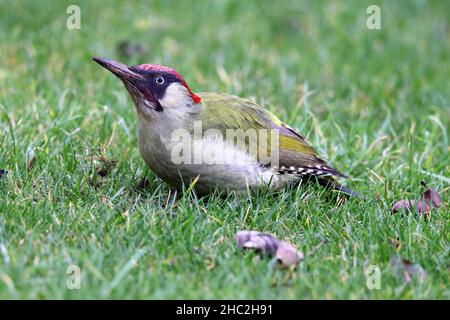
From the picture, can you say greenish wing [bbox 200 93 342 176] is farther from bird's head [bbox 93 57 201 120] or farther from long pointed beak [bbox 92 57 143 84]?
long pointed beak [bbox 92 57 143 84]

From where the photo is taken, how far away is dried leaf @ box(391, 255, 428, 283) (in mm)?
3455

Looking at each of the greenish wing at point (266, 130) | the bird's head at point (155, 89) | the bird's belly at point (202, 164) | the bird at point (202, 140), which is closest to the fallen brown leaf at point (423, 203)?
the bird at point (202, 140)

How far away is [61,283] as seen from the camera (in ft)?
10.3

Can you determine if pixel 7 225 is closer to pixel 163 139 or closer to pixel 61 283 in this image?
pixel 61 283

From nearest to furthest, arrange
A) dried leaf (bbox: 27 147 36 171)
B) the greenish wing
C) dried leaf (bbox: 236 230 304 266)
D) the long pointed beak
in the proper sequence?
dried leaf (bbox: 236 230 304 266) < the long pointed beak < dried leaf (bbox: 27 147 36 171) < the greenish wing

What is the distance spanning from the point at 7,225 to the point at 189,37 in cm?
395

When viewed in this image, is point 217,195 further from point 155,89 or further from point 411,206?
point 411,206

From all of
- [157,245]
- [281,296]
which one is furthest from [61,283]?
[281,296]

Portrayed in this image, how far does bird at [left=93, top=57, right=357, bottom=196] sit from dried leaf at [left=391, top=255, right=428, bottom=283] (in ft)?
3.37

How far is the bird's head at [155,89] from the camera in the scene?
4.34 metres

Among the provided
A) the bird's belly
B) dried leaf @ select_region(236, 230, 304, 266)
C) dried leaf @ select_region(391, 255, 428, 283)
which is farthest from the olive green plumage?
dried leaf @ select_region(391, 255, 428, 283)

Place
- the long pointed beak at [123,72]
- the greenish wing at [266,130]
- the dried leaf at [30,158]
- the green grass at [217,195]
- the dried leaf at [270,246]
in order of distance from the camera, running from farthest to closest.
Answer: the greenish wing at [266,130]
the dried leaf at [30,158]
the long pointed beak at [123,72]
the dried leaf at [270,246]
the green grass at [217,195]

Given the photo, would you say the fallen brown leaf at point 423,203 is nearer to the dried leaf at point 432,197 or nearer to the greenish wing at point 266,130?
the dried leaf at point 432,197

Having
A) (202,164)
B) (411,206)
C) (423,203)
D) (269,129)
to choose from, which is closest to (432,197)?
(423,203)
